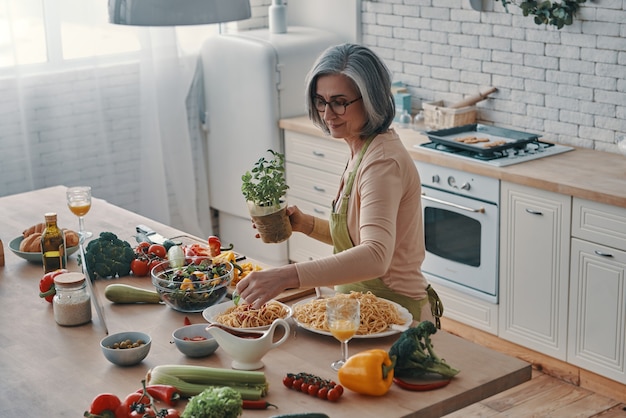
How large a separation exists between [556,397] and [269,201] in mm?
2272

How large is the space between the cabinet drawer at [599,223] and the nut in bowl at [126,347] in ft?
7.68

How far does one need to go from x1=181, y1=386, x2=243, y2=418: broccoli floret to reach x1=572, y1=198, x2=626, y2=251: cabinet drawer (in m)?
2.50

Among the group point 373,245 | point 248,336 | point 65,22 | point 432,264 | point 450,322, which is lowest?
point 450,322

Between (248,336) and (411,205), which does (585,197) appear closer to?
(411,205)

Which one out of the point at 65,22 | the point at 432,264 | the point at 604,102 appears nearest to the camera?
the point at 604,102

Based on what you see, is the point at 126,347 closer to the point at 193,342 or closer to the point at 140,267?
the point at 193,342

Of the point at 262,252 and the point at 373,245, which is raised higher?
the point at 373,245

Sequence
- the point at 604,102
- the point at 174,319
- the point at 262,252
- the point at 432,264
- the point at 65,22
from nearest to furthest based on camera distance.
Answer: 1. the point at 174,319
2. the point at 604,102
3. the point at 432,264
4. the point at 65,22
5. the point at 262,252

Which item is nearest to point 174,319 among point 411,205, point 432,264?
point 411,205

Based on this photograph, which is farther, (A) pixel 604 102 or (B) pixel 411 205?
(A) pixel 604 102

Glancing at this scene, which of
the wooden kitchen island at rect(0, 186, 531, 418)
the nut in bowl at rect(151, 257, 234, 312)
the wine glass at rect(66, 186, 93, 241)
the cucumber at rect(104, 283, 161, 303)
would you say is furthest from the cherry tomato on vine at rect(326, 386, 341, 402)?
the wine glass at rect(66, 186, 93, 241)

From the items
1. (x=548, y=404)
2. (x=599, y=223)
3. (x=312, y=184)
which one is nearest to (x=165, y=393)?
(x=599, y=223)

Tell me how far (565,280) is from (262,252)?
2419 mm

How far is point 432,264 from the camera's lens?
5145 millimetres
